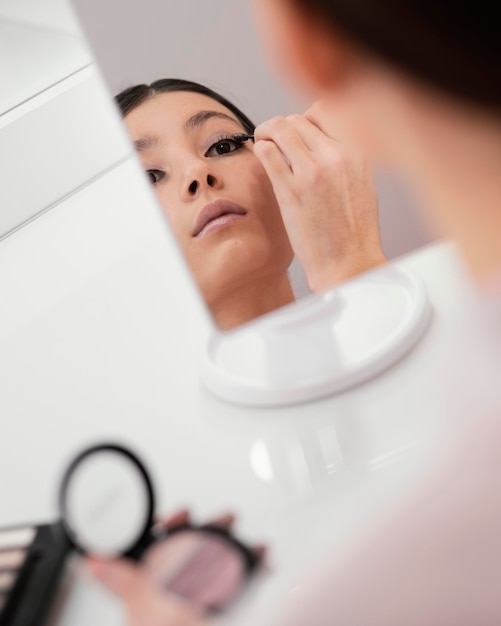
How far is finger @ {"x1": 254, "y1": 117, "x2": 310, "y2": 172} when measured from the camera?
49 centimetres

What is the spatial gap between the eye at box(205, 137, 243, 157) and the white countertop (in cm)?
12

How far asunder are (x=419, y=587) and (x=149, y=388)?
29cm

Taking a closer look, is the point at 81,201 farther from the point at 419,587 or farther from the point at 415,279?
the point at 419,587

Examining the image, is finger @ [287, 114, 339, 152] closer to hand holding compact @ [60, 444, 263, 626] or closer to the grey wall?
the grey wall

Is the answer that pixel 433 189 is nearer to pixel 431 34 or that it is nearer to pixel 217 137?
pixel 431 34

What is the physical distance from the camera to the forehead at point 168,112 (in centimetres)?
51

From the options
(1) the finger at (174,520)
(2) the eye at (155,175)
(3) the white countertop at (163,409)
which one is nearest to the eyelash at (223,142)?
(2) the eye at (155,175)

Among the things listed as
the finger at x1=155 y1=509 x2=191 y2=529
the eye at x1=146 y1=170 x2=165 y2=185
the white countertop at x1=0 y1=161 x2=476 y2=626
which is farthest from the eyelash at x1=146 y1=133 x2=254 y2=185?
the finger at x1=155 y1=509 x2=191 y2=529

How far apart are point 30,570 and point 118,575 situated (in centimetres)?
5

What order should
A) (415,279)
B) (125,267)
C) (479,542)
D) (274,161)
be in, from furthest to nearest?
(125,267)
(415,279)
(274,161)
(479,542)

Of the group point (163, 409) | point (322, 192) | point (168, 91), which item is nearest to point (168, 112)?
point (168, 91)

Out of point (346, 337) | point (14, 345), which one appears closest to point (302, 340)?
point (346, 337)

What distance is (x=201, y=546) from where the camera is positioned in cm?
44

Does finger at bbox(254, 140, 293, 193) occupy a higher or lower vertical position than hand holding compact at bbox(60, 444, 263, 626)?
higher
